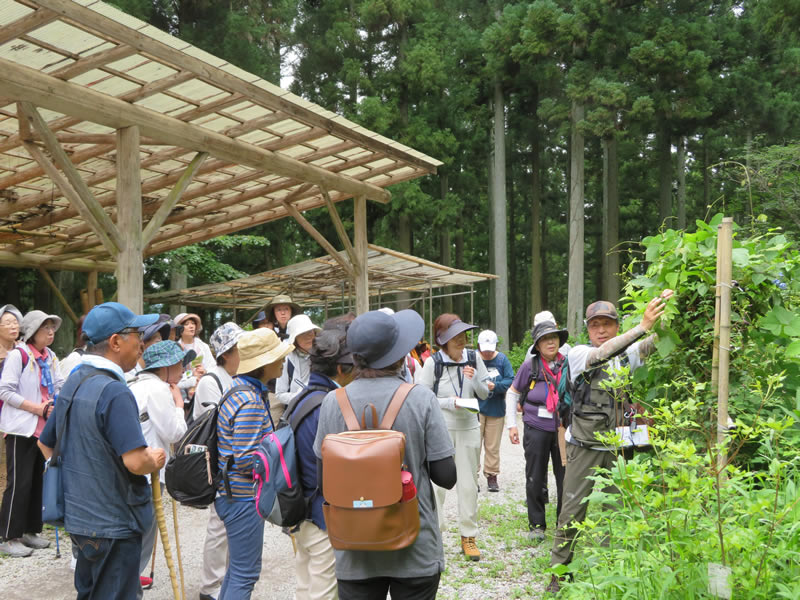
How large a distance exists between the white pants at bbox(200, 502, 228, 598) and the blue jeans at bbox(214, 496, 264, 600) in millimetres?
704

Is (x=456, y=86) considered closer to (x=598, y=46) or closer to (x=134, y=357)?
(x=598, y=46)

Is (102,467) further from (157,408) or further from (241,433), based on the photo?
(157,408)

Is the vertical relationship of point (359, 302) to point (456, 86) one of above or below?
below

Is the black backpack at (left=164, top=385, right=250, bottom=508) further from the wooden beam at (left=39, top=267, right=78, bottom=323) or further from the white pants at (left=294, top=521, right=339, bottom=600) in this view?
the wooden beam at (left=39, top=267, right=78, bottom=323)

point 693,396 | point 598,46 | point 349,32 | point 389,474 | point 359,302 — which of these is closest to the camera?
point 389,474

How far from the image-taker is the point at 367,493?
2.26 m

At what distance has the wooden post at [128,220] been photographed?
6.21 meters

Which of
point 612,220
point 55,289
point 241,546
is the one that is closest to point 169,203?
point 241,546

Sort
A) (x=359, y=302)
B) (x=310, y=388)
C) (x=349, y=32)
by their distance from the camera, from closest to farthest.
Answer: (x=310, y=388) → (x=359, y=302) → (x=349, y=32)

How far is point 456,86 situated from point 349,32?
4.06 metres

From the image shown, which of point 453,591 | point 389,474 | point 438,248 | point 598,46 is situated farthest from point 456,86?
point 389,474

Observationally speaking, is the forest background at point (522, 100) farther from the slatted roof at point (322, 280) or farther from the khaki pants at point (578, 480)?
the khaki pants at point (578, 480)

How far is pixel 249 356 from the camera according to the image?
3.46m

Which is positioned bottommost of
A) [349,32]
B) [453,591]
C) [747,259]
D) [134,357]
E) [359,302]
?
[453,591]
